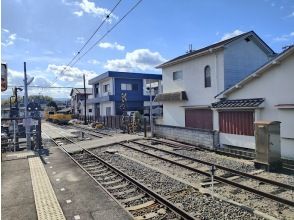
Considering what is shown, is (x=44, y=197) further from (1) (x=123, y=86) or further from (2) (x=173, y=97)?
(1) (x=123, y=86)

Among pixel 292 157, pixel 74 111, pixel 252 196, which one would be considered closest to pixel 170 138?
pixel 292 157

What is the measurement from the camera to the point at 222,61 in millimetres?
21250

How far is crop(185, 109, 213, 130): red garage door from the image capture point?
74.3 ft

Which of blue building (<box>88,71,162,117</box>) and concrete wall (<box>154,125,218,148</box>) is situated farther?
blue building (<box>88,71,162,117</box>)

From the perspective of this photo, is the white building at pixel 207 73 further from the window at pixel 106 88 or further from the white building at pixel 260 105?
the window at pixel 106 88

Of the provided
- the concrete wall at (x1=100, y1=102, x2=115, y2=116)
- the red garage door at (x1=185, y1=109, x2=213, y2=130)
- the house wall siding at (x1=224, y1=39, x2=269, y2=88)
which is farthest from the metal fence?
the house wall siding at (x1=224, y1=39, x2=269, y2=88)

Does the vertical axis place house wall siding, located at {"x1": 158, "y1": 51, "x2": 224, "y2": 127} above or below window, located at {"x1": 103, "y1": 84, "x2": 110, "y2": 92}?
below

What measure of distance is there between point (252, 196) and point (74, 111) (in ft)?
234

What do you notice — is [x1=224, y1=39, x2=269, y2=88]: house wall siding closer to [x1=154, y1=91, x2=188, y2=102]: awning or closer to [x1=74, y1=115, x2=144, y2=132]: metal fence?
[x1=154, y1=91, x2=188, y2=102]: awning

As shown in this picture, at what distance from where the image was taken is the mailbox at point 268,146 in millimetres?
12398

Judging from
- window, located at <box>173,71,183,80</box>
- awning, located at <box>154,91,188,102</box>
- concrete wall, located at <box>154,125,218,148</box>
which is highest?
window, located at <box>173,71,183,80</box>

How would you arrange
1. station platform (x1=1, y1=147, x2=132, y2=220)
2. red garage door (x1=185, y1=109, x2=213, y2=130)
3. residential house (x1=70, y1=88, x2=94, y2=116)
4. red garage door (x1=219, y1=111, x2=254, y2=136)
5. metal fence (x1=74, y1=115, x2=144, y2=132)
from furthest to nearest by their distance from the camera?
1. residential house (x1=70, y1=88, x2=94, y2=116)
2. metal fence (x1=74, y1=115, x2=144, y2=132)
3. red garage door (x1=185, y1=109, x2=213, y2=130)
4. red garage door (x1=219, y1=111, x2=254, y2=136)
5. station platform (x1=1, y1=147, x2=132, y2=220)

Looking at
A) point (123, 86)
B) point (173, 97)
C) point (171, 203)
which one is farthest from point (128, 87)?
point (171, 203)

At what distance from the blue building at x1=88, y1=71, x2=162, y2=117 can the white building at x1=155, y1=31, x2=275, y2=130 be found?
1660 centimetres
